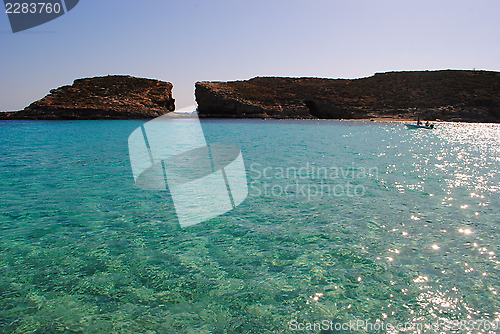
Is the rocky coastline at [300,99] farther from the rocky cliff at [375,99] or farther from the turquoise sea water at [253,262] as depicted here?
the turquoise sea water at [253,262]

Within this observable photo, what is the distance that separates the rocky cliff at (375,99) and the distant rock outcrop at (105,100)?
17.4 metres

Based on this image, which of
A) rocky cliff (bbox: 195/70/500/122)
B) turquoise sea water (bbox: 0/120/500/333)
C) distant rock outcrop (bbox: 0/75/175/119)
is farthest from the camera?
rocky cliff (bbox: 195/70/500/122)

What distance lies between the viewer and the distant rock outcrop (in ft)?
282

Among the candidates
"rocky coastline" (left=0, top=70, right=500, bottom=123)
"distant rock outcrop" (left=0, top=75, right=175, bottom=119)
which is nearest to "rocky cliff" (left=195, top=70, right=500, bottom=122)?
"rocky coastline" (left=0, top=70, right=500, bottom=123)

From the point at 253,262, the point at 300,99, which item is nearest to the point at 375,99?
the point at 300,99

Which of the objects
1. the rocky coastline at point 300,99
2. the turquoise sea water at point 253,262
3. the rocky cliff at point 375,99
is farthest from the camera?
the rocky cliff at point 375,99

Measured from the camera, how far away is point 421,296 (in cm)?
496

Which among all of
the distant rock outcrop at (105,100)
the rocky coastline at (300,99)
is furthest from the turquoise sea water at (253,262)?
the rocky coastline at (300,99)

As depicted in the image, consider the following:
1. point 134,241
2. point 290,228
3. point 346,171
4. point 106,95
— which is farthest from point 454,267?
point 106,95

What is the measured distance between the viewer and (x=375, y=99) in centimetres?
9994

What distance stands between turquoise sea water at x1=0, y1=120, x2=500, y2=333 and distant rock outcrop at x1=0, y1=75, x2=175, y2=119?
85882mm

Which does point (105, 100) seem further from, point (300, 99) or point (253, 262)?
point (253, 262)

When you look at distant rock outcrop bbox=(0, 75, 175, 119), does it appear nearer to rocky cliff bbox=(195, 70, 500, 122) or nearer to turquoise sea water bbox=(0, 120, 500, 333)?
rocky cliff bbox=(195, 70, 500, 122)

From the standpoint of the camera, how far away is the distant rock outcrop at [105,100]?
8581cm
